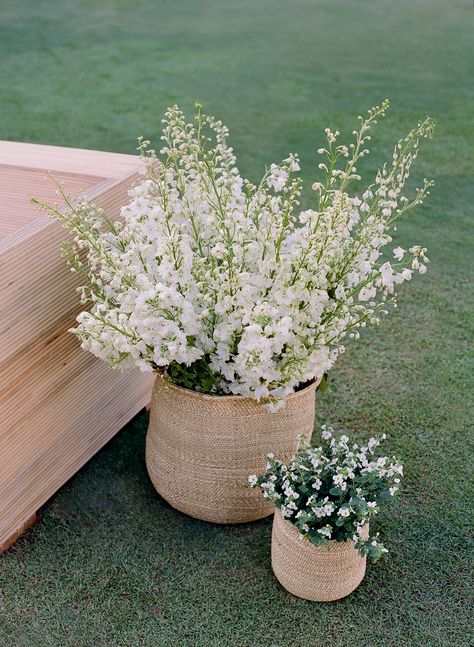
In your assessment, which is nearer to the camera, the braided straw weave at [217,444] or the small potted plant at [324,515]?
the small potted plant at [324,515]

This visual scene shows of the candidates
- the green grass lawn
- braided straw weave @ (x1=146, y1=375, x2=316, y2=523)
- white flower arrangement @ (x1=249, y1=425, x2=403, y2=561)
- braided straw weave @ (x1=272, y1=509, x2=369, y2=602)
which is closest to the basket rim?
braided straw weave @ (x1=146, y1=375, x2=316, y2=523)

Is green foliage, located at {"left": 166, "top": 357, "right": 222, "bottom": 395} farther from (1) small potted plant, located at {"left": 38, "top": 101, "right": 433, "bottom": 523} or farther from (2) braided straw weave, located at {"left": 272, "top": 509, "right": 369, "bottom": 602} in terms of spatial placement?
(2) braided straw weave, located at {"left": 272, "top": 509, "right": 369, "bottom": 602}

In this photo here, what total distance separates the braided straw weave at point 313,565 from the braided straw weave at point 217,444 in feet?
0.49

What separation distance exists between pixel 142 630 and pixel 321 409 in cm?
93

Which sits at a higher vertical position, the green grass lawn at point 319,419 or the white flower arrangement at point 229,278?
the white flower arrangement at point 229,278

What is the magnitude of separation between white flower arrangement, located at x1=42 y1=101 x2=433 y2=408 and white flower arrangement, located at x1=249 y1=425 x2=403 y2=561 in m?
0.17

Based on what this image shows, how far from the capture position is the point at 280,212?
1.93m

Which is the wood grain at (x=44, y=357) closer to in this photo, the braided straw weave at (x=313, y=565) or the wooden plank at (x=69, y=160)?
the wooden plank at (x=69, y=160)

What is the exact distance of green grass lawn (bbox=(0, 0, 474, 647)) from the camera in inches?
72.7

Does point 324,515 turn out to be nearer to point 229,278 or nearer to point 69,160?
point 229,278

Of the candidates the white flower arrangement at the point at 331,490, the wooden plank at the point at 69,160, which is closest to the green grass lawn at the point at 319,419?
the white flower arrangement at the point at 331,490

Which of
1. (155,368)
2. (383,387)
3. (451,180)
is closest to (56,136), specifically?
(451,180)

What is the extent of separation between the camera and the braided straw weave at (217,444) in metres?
1.93

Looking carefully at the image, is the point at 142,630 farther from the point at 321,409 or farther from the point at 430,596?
the point at 321,409
